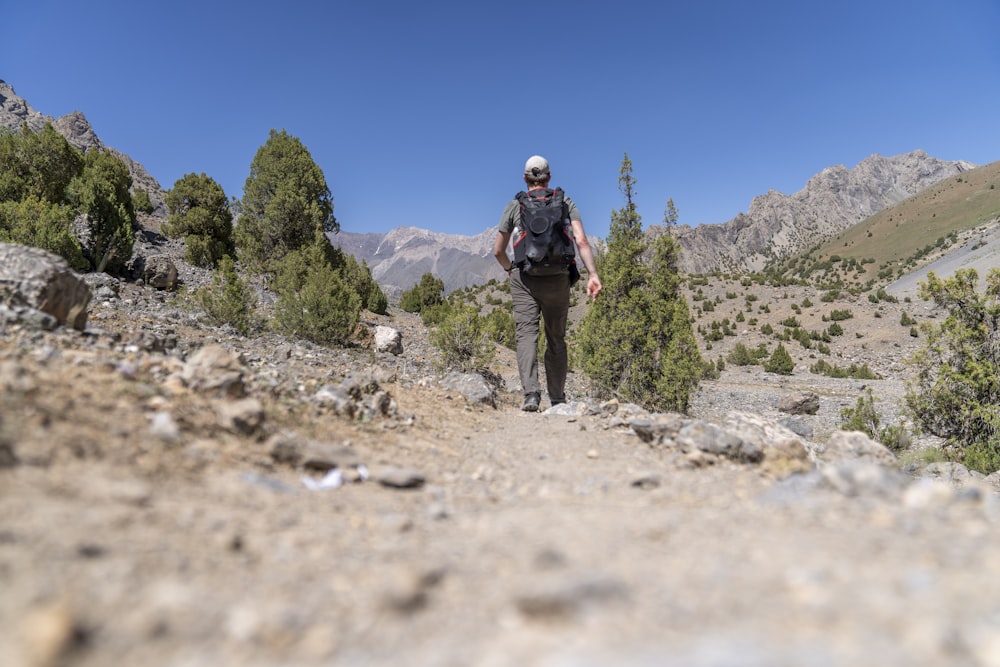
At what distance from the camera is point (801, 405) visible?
12906 mm

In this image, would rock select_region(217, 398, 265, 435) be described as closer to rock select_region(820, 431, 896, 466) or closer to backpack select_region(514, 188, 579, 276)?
backpack select_region(514, 188, 579, 276)

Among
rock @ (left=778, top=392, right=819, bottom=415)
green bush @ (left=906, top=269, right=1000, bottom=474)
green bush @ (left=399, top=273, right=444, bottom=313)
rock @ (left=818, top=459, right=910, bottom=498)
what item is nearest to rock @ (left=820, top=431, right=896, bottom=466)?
rock @ (left=818, top=459, right=910, bottom=498)

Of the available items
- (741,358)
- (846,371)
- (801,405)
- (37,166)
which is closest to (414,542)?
(801,405)

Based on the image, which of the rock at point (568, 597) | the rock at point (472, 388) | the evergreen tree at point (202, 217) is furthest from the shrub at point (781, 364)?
the evergreen tree at point (202, 217)

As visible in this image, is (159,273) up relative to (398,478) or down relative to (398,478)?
up

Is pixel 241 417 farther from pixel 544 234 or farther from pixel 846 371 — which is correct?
pixel 846 371

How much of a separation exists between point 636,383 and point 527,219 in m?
3.40

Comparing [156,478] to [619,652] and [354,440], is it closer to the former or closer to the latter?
[354,440]

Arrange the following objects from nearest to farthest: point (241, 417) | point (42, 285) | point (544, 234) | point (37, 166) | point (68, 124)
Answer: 1. point (241, 417)
2. point (42, 285)
3. point (544, 234)
4. point (37, 166)
5. point (68, 124)

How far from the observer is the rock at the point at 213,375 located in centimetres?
324

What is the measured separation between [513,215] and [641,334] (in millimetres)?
2996

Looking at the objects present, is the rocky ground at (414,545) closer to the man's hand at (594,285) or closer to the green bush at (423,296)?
the man's hand at (594,285)

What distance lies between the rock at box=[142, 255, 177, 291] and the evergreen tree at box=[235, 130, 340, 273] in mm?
3848

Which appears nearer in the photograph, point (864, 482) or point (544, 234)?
point (864, 482)
